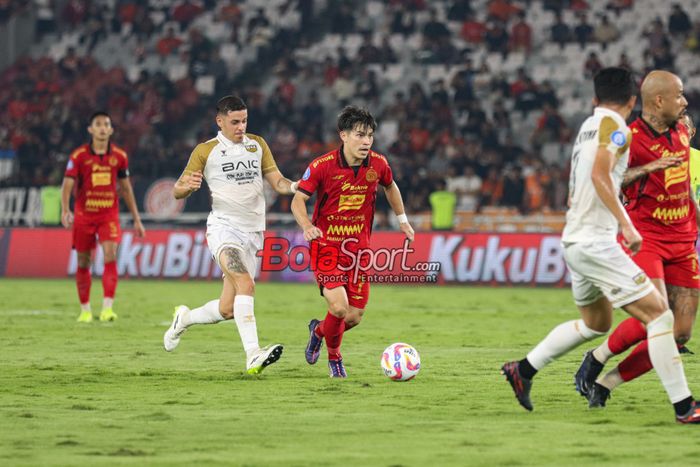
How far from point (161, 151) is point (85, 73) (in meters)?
6.23

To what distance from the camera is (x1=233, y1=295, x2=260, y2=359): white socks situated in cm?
1075

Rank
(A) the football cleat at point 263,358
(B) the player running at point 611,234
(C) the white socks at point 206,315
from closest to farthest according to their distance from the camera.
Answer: (B) the player running at point 611,234
(A) the football cleat at point 263,358
(C) the white socks at point 206,315

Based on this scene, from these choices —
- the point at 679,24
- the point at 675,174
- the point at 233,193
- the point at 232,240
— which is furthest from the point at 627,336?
the point at 679,24

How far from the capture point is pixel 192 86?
33844 millimetres

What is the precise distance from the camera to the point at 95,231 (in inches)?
668

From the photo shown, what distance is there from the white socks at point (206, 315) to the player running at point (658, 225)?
Answer: 13.2 feet

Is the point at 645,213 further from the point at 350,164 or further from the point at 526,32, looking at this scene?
the point at 526,32

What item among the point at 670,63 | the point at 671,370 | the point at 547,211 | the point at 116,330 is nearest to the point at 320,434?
the point at 671,370

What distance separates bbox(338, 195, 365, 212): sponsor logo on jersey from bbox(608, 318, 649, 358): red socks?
2.92 metres

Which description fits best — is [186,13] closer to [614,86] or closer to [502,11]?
[502,11]

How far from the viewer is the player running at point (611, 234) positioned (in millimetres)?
7641

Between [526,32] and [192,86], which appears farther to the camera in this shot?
[192,86]

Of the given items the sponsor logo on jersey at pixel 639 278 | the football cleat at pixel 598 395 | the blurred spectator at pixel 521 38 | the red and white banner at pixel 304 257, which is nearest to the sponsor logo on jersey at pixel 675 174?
the sponsor logo on jersey at pixel 639 278

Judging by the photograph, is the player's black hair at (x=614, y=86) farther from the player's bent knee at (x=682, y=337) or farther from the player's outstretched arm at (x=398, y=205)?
the player's outstretched arm at (x=398, y=205)
